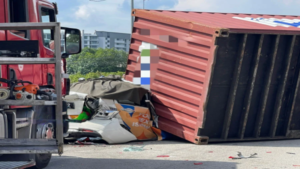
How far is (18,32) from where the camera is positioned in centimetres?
555

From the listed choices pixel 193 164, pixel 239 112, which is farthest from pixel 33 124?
pixel 239 112

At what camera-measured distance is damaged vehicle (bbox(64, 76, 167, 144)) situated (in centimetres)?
920

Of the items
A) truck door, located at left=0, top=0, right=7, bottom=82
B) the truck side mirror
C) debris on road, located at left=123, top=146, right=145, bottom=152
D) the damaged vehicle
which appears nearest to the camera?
truck door, located at left=0, top=0, right=7, bottom=82

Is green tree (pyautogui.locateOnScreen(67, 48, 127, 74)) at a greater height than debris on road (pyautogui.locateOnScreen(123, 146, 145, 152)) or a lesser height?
lesser

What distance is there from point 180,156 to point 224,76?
2239 mm

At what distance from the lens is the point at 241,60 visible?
29.7ft

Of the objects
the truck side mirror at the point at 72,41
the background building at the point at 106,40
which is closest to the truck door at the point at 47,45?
the truck side mirror at the point at 72,41

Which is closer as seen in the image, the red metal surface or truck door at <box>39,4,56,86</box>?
truck door at <box>39,4,56,86</box>

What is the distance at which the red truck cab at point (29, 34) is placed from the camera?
532cm

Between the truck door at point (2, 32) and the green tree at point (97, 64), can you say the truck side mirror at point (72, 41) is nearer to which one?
the truck door at point (2, 32)

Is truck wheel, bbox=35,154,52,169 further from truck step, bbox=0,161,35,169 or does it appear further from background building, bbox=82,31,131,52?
background building, bbox=82,31,131,52

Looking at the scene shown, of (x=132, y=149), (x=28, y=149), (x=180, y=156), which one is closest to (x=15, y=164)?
(x=28, y=149)

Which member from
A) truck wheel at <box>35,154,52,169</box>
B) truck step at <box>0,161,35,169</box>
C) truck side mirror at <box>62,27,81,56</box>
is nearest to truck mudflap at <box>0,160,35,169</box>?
truck step at <box>0,161,35,169</box>

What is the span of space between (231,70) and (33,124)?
5.29 metres
